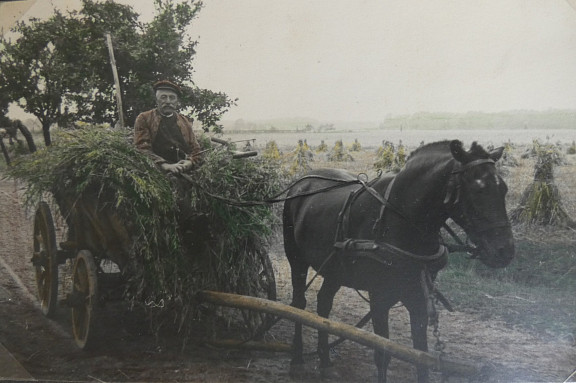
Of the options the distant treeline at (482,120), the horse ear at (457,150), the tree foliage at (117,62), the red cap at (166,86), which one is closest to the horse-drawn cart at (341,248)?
the horse ear at (457,150)

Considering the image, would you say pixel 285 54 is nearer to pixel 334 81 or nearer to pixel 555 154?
pixel 334 81

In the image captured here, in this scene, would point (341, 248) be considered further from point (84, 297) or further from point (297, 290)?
point (84, 297)

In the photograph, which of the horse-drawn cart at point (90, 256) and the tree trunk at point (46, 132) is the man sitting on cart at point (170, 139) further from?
the tree trunk at point (46, 132)

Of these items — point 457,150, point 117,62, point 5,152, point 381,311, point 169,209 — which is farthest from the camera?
point 5,152

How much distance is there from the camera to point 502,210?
9.16 ft

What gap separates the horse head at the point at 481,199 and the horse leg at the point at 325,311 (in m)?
1.04

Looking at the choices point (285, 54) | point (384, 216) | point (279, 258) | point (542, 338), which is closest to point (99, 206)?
point (279, 258)

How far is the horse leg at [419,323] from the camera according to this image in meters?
3.14

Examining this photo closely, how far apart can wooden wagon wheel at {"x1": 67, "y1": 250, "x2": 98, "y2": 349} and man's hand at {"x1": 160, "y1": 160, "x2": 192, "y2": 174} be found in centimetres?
83

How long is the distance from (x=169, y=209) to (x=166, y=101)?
78 cm

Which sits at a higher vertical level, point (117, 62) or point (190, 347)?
point (117, 62)

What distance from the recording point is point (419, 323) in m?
3.16

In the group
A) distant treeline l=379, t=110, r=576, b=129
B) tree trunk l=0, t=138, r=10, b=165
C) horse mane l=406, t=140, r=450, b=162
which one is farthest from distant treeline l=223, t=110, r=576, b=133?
tree trunk l=0, t=138, r=10, b=165

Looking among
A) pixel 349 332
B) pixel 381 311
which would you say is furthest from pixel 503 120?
pixel 349 332
